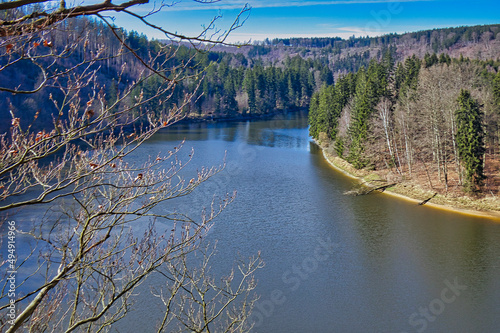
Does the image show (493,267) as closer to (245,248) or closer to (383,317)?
(383,317)

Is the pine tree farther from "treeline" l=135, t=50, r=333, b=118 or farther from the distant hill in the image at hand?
"treeline" l=135, t=50, r=333, b=118

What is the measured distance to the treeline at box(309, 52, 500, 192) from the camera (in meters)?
24.6

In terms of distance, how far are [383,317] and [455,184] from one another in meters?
15.9

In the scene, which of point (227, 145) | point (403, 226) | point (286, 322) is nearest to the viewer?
point (286, 322)

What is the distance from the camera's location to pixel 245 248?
57.4 feet

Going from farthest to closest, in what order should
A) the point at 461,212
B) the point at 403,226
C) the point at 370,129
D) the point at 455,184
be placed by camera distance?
the point at 370,129 → the point at 455,184 → the point at 461,212 → the point at 403,226

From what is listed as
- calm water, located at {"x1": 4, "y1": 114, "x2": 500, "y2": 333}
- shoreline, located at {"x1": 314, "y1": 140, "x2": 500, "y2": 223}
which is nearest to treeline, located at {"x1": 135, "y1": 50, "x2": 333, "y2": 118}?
shoreline, located at {"x1": 314, "y1": 140, "x2": 500, "y2": 223}

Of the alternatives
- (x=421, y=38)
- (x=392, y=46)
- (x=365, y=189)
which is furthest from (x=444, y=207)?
(x=421, y=38)

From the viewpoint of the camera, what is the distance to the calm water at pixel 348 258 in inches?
520

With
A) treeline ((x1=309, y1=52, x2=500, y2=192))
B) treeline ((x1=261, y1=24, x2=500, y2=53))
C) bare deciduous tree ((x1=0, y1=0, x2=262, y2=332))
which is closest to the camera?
bare deciduous tree ((x1=0, y1=0, x2=262, y2=332))

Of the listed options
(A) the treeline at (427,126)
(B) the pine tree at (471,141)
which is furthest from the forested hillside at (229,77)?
(B) the pine tree at (471,141)

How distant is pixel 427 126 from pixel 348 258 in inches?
586

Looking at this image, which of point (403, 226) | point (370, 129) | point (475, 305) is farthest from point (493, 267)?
point (370, 129)

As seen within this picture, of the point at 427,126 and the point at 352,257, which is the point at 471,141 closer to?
the point at 427,126
